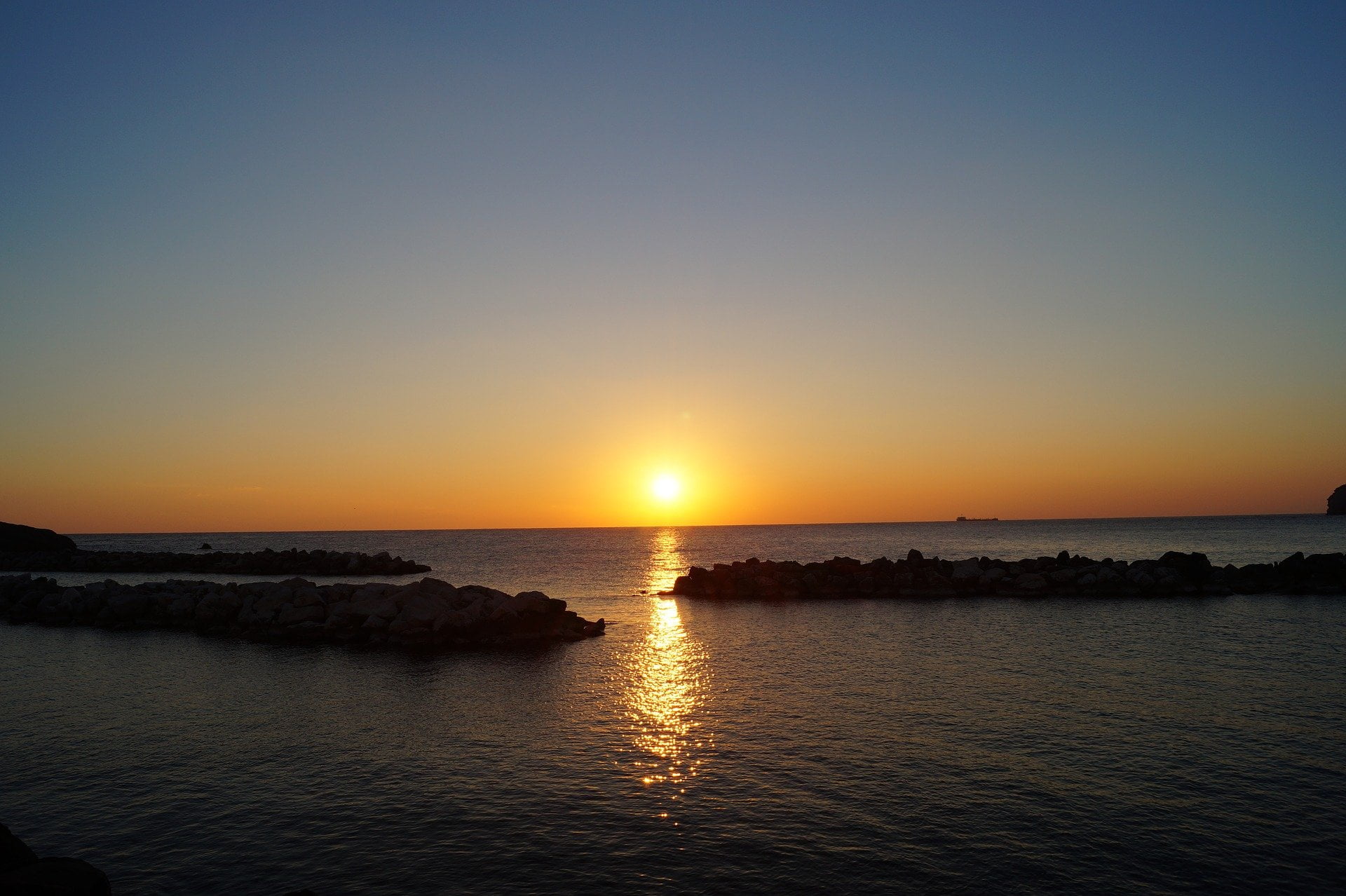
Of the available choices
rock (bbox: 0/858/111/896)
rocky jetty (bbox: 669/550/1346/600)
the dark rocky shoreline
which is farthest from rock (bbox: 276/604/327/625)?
the dark rocky shoreline

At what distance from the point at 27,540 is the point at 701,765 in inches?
5267

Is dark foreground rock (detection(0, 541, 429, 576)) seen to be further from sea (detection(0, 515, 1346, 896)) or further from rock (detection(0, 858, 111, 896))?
rock (detection(0, 858, 111, 896))

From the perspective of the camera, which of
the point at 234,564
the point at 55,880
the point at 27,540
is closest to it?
the point at 55,880

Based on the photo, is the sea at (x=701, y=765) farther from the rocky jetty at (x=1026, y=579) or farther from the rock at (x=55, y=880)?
the rocky jetty at (x=1026, y=579)

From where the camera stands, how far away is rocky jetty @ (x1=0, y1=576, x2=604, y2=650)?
39.0 m

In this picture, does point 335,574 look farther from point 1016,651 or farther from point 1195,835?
point 1195,835

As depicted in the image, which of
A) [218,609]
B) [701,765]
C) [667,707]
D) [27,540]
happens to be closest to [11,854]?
[701,765]

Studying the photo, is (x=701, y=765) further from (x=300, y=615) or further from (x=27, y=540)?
(x=27, y=540)

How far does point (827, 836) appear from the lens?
14.5 metres

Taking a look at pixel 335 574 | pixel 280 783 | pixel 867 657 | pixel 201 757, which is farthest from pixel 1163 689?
pixel 335 574

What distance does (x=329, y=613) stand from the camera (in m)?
41.4

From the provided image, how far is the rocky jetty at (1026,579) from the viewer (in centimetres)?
5250

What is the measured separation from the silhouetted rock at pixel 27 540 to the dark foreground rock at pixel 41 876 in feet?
415

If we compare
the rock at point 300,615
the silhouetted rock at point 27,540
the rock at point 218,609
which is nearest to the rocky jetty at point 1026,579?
the rock at point 300,615
